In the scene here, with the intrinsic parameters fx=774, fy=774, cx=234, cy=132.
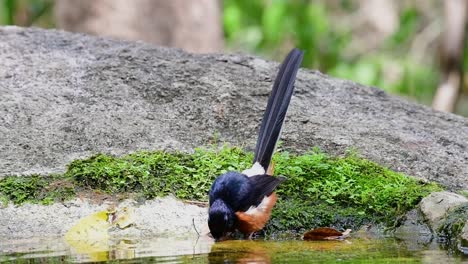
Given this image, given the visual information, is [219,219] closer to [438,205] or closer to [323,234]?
[323,234]

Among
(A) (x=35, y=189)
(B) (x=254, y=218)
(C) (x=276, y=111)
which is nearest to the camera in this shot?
(B) (x=254, y=218)

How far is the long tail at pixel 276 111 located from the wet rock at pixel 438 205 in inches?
36.2

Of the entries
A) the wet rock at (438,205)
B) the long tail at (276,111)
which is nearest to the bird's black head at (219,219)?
the long tail at (276,111)

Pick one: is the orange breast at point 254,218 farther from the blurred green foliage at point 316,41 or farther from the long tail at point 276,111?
the blurred green foliage at point 316,41

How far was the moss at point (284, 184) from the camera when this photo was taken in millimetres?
4285

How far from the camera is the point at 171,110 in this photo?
5492 millimetres

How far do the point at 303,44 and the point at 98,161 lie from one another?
5.18 metres

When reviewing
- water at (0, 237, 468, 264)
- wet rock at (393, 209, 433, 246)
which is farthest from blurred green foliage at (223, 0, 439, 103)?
water at (0, 237, 468, 264)

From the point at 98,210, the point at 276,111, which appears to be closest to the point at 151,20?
the point at 276,111

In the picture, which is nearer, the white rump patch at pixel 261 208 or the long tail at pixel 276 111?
the white rump patch at pixel 261 208

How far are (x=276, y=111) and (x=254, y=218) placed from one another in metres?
0.89

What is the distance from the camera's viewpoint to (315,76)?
6430 mm

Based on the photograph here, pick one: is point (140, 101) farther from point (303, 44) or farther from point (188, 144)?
point (303, 44)

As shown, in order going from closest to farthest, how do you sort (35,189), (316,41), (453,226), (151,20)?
(453,226)
(35,189)
(151,20)
(316,41)
